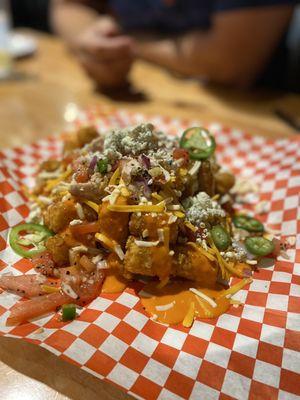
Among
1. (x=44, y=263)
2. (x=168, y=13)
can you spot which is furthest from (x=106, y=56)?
(x=44, y=263)

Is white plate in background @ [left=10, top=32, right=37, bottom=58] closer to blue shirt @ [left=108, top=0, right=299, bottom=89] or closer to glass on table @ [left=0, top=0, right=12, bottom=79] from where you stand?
glass on table @ [left=0, top=0, right=12, bottom=79]

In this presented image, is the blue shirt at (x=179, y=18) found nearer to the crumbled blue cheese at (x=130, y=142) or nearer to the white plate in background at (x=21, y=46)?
the white plate in background at (x=21, y=46)

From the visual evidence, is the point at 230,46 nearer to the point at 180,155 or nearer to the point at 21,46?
the point at 21,46

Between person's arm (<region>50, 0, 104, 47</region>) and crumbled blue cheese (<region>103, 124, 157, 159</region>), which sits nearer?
crumbled blue cheese (<region>103, 124, 157, 159</region>)

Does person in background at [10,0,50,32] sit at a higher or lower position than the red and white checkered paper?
higher

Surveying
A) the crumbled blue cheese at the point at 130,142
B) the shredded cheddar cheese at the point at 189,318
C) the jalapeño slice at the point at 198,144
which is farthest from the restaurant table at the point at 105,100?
the shredded cheddar cheese at the point at 189,318

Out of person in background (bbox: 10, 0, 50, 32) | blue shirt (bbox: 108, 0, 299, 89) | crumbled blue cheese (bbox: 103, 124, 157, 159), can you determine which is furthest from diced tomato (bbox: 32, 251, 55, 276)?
person in background (bbox: 10, 0, 50, 32)

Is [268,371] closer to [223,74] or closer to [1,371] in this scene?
[1,371]
